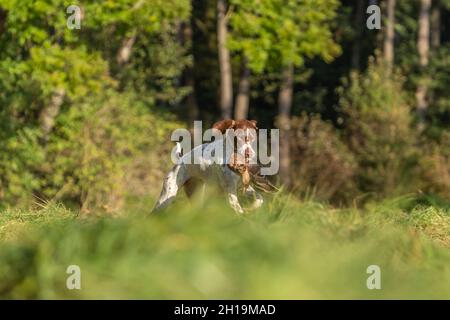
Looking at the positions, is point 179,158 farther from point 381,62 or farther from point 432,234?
point 381,62

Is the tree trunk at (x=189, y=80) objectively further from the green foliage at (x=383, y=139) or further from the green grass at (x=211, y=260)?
the green grass at (x=211, y=260)

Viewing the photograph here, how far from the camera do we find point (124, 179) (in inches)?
813

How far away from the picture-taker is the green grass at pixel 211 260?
5867 mm

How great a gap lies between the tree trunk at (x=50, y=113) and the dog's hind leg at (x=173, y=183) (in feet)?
31.3

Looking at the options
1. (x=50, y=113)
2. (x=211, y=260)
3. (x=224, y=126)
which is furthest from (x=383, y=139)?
(x=211, y=260)

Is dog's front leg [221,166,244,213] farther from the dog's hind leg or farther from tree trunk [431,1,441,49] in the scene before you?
tree trunk [431,1,441,49]

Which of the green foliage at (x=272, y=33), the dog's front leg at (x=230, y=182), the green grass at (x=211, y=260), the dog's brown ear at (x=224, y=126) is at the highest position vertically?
the green foliage at (x=272, y=33)

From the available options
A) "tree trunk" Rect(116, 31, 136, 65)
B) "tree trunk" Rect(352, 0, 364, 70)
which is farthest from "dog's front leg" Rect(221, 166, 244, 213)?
"tree trunk" Rect(352, 0, 364, 70)

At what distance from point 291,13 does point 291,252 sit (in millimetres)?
15589

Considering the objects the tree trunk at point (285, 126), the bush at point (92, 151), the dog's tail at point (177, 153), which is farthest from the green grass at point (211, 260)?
the tree trunk at point (285, 126)

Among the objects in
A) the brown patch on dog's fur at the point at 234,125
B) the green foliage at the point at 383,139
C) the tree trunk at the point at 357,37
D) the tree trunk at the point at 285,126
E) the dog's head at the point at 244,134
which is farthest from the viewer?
the tree trunk at the point at 357,37

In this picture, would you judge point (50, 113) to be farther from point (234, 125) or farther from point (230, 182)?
point (230, 182)

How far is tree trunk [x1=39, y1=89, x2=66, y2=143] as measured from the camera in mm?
19719

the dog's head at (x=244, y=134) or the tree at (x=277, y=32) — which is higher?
the tree at (x=277, y=32)
